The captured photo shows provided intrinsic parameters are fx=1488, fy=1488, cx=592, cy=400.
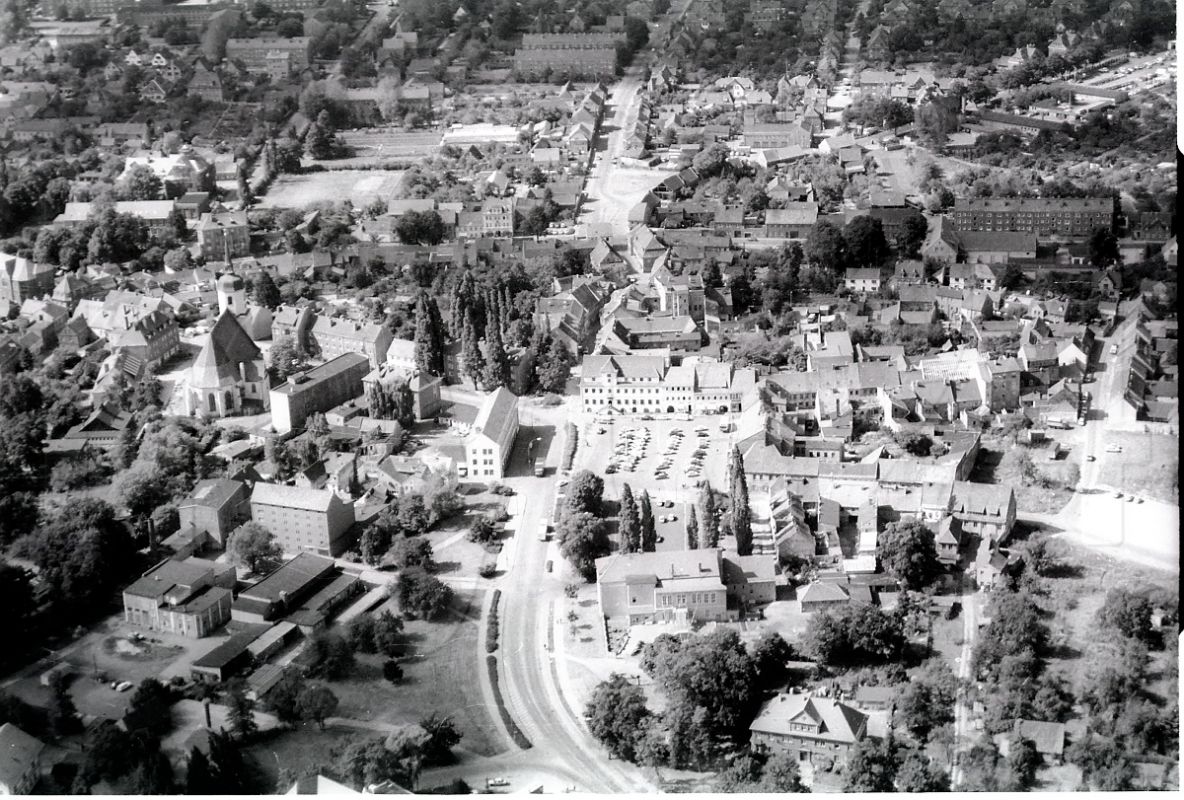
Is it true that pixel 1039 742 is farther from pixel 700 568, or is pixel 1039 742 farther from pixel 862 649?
pixel 700 568

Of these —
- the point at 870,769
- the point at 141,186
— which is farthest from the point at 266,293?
the point at 870,769

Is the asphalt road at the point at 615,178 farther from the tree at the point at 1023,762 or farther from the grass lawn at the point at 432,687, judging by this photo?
the tree at the point at 1023,762

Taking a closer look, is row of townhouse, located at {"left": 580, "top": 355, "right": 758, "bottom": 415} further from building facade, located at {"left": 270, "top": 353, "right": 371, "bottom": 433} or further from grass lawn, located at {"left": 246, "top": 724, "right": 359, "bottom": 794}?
grass lawn, located at {"left": 246, "top": 724, "right": 359, "bottom": 794}

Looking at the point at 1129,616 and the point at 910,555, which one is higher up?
the point at 910,555

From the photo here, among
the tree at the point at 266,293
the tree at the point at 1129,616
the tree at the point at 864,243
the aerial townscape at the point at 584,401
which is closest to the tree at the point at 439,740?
the aerial townscape at the point at 584,401

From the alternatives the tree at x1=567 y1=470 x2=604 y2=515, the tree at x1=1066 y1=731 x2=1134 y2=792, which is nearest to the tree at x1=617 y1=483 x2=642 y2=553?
the tree at x1=567 y1=470 x2=604 y2=515

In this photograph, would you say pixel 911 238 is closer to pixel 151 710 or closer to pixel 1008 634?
pixel 1008 634
